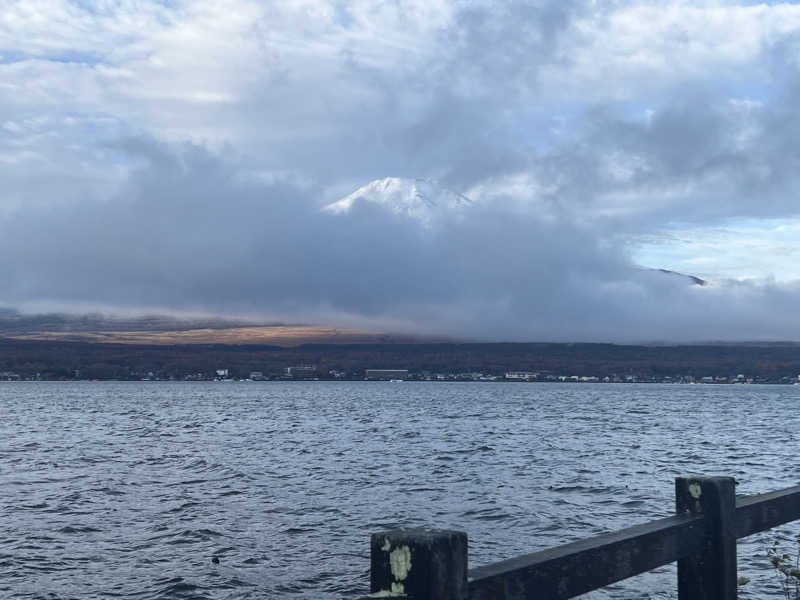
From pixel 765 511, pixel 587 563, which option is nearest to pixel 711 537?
pixel 765 511

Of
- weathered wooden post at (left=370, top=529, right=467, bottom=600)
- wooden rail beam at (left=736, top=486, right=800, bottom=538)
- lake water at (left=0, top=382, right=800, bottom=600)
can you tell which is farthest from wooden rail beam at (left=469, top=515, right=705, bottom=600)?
lake water at (left=0, top=382, right=800, bottom=600)

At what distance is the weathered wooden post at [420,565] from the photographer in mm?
4074

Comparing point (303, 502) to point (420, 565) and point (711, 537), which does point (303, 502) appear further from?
point (420, 565)

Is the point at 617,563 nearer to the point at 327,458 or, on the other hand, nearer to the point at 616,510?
the point at 616,510

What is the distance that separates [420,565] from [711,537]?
338cm

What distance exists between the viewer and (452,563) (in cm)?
415

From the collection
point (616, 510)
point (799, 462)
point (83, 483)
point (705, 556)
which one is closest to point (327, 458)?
point (83, 483)

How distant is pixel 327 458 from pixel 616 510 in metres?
21.3

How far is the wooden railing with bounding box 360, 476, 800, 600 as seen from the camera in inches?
162

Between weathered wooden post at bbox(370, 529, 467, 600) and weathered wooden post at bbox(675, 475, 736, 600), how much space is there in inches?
116

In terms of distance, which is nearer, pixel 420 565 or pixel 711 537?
pixel 420 565

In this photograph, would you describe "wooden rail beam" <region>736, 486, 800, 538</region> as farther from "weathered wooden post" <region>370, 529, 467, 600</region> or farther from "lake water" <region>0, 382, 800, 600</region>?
"lake water" <region>0, 382, 800, 600</region>

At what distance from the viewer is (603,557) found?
17.3 feet

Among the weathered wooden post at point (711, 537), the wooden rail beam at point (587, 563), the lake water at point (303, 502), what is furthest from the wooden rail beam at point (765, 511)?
the lake water at point (303, 502)
